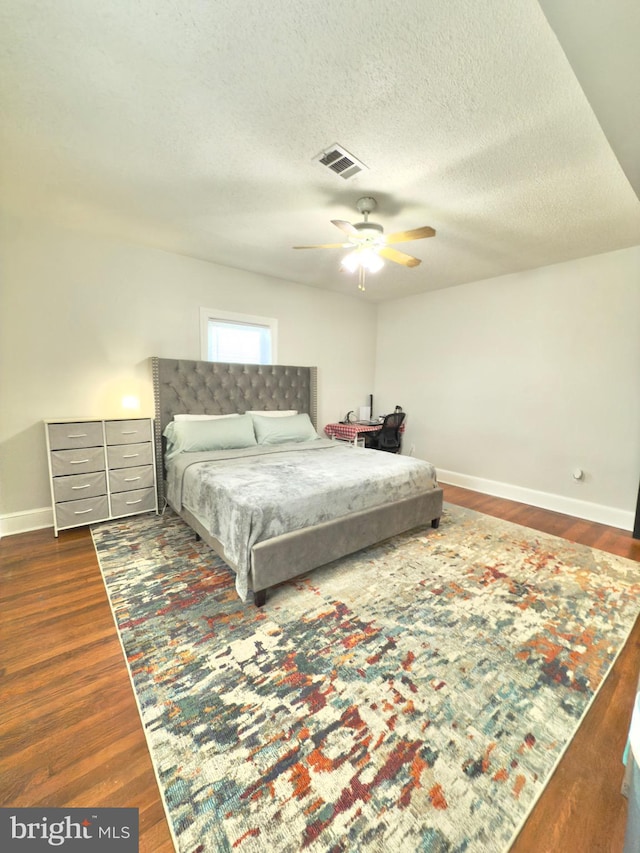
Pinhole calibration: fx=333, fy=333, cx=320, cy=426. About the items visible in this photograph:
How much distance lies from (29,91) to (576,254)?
4.31 m

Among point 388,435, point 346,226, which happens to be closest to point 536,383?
point 388,435

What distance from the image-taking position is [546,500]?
12.4 ft

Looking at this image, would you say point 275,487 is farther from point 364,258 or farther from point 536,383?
point 536,383

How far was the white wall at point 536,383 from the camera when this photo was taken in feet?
10.7

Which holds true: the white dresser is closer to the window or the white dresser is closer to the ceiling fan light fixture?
the window

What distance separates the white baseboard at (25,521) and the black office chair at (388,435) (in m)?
3.76

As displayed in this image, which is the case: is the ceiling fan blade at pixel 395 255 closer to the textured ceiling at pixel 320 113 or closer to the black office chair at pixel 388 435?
the textured ceiling at pixel 320 113

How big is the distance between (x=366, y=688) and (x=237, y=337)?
145 inches

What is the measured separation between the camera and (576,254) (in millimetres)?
3328

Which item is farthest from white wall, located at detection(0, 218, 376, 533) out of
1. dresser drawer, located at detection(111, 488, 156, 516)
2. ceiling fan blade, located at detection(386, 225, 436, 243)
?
ceiling fan blade, located at detection(386, 225, 436, 243)

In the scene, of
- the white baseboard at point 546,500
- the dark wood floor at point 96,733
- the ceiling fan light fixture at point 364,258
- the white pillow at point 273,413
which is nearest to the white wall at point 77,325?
the white pillow at point 273,413

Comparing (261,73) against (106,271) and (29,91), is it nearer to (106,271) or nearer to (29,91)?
(29,91)

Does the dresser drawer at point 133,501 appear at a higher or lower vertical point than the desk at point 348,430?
lower

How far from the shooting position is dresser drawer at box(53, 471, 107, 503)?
2836 millimetres
